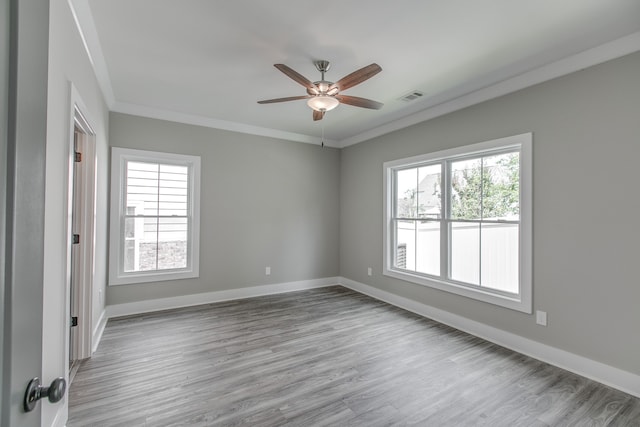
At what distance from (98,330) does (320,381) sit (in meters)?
2.51

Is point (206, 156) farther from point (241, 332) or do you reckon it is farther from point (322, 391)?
point (322, 391)

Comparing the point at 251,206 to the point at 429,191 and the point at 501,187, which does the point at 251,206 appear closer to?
the point at 429,191

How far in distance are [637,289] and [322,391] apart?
102 inches

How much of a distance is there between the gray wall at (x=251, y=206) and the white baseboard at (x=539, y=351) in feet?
6.43

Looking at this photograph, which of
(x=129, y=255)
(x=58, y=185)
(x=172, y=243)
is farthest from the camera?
(x=172, y=243)

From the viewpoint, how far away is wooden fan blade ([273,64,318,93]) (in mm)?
2379

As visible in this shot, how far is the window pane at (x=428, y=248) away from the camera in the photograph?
4004 mm

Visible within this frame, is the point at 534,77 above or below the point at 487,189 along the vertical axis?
above

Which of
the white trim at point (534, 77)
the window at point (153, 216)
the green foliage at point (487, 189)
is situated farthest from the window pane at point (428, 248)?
the window at point (153, 216)

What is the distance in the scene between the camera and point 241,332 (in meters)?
3.41

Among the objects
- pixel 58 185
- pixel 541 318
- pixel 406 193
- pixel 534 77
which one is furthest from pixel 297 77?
pixel 541 318

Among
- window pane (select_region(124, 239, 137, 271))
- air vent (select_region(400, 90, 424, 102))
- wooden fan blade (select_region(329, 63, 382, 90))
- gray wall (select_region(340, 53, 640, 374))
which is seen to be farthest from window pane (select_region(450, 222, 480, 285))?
window pane (select_region(124, 239, 137, 271))

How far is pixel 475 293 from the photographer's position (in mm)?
3422

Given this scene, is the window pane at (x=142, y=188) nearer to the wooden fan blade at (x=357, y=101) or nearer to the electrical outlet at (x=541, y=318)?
the wooden fan blade at (x=357, y=101)
